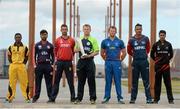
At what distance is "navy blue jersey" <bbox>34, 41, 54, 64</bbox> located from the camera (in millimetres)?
18766

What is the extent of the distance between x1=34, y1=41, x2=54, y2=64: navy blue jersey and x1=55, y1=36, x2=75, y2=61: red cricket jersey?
280 mm

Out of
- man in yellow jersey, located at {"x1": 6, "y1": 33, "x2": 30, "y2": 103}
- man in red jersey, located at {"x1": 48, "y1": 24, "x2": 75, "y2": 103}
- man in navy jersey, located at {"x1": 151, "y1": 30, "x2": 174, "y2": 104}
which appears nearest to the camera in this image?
man in red jersey, located at {"x1": 48, "y1": 24, "x2": 75, "y2": 103}

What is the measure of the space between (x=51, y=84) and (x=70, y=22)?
27.3m

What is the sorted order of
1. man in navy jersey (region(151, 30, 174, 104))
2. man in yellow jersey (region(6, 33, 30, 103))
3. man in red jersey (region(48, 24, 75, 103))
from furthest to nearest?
man in yellow jersey (region(6, 33, 30, 103))
man in navy jersey (region(151, 30, 174, 104))
man in red jersey (region(48, 24, 75, 103))

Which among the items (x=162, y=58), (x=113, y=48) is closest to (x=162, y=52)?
(x=162, y=58)

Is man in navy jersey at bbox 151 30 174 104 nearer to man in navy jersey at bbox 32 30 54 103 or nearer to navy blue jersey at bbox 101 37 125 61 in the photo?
navy blue jersey at bbox 101 37 125 61

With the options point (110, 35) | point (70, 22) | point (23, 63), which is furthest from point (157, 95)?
point (70, 22)

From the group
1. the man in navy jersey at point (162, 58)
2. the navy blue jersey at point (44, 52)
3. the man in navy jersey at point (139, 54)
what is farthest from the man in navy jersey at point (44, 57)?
the man in navy jersey at point (162, 58)

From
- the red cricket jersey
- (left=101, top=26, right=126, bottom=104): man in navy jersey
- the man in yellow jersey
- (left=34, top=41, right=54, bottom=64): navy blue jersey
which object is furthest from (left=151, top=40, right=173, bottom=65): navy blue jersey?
the man in yellow jersey

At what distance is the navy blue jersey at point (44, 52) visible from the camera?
1877 cm

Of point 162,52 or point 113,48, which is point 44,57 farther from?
point 162,52

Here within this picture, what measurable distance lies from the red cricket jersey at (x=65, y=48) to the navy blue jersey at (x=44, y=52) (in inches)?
11.0

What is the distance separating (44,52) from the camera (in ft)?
61.6

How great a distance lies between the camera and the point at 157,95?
752 inches
